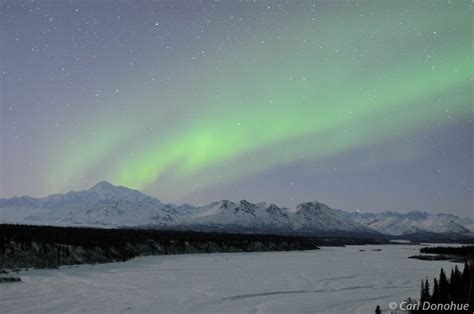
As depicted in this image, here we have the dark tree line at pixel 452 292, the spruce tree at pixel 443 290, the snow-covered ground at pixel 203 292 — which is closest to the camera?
the dark tree line at pixel 452 292

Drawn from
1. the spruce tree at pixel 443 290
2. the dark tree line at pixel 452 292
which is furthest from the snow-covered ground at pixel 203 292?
the spruce tree at pixel 443 290

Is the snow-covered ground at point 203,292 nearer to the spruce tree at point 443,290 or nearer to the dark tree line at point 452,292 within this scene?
the dark tree line at point 452,292

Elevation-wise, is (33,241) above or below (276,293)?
above

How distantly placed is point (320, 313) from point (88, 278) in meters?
38.7

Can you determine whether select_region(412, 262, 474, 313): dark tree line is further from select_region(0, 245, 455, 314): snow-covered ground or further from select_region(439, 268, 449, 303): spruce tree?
select_region(0, 245, 455, 314): snow-covered ground

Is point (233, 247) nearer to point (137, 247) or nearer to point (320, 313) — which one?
point (137, 247)

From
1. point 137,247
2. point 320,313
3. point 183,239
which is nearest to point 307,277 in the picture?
point 320,313

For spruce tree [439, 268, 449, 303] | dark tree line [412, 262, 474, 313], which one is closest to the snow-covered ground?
dark tree line [412, 262, 474, 313]

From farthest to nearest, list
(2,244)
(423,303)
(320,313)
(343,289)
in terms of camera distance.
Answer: (2,244)
(343,289)
(320,313)
(423,303)

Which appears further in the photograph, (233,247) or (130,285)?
(233,247)

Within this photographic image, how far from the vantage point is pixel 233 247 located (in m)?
176

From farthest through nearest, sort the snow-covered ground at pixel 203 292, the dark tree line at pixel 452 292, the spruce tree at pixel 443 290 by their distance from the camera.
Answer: the snow-covered ground at pixel 203 292, the spruce tree at pixel 443 290, the dark tree line at pixel 452 292

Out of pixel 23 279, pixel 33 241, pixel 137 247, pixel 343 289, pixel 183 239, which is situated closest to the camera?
pixel 343 289

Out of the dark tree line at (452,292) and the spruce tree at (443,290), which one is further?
the spruce tree at (443,290)
